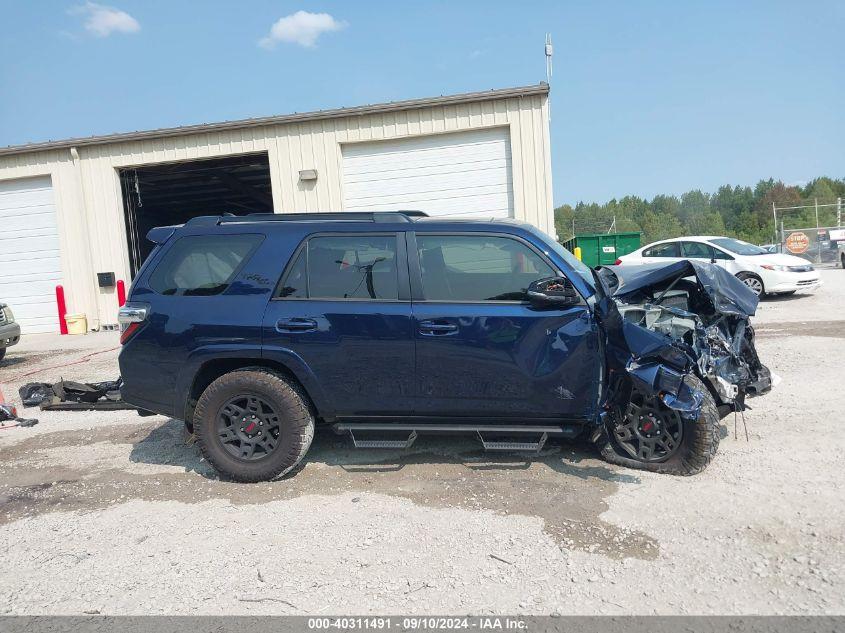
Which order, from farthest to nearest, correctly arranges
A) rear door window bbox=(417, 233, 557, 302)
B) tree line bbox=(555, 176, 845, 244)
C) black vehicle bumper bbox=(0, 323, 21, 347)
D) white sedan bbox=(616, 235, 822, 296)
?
tree line bbox=(555, 176, 845, 244) < white sedan bbox=(616, 235, 822, 296) < black vehicle bumper bbox=(0, 323, 21, 347) < rear door window bbox=(417, 233, 557, 302)

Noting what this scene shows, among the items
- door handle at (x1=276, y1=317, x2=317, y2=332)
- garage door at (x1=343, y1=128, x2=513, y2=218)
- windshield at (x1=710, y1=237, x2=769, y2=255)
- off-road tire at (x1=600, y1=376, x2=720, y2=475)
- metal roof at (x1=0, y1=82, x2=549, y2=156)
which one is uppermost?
metal roof at (x1=0, y1=82, x2=549, y2=156)

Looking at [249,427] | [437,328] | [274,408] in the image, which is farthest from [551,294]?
[249,427]

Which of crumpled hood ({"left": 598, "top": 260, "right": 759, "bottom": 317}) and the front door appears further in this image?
crumpled hood ({"left": 598, "top": 260, "right": 759, "bottom": 317})

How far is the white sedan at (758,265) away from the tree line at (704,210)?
4652 centimetres

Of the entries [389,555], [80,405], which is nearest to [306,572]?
[389,555]

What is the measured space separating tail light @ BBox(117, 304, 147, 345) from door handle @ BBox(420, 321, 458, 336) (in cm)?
218

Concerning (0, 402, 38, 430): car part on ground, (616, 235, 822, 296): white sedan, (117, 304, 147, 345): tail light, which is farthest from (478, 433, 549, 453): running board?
(616, 235, 822, 296): white sedan

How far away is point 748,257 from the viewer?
43.4 ft

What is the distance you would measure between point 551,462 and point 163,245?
3539 mm

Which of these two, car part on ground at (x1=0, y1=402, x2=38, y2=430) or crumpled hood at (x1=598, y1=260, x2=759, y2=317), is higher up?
crumpled hood at (x1=598, y1=260, x2=759, y2=317)

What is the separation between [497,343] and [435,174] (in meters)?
10.6

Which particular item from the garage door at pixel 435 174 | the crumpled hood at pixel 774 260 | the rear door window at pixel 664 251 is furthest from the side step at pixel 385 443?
the rear door window at pixel 664 251

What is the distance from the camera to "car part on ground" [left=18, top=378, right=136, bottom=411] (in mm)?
6980

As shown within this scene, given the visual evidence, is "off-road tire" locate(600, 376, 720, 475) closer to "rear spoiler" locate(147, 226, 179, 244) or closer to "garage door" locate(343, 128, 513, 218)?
"rear spoiler" locate(147, 226, 179, 244)
